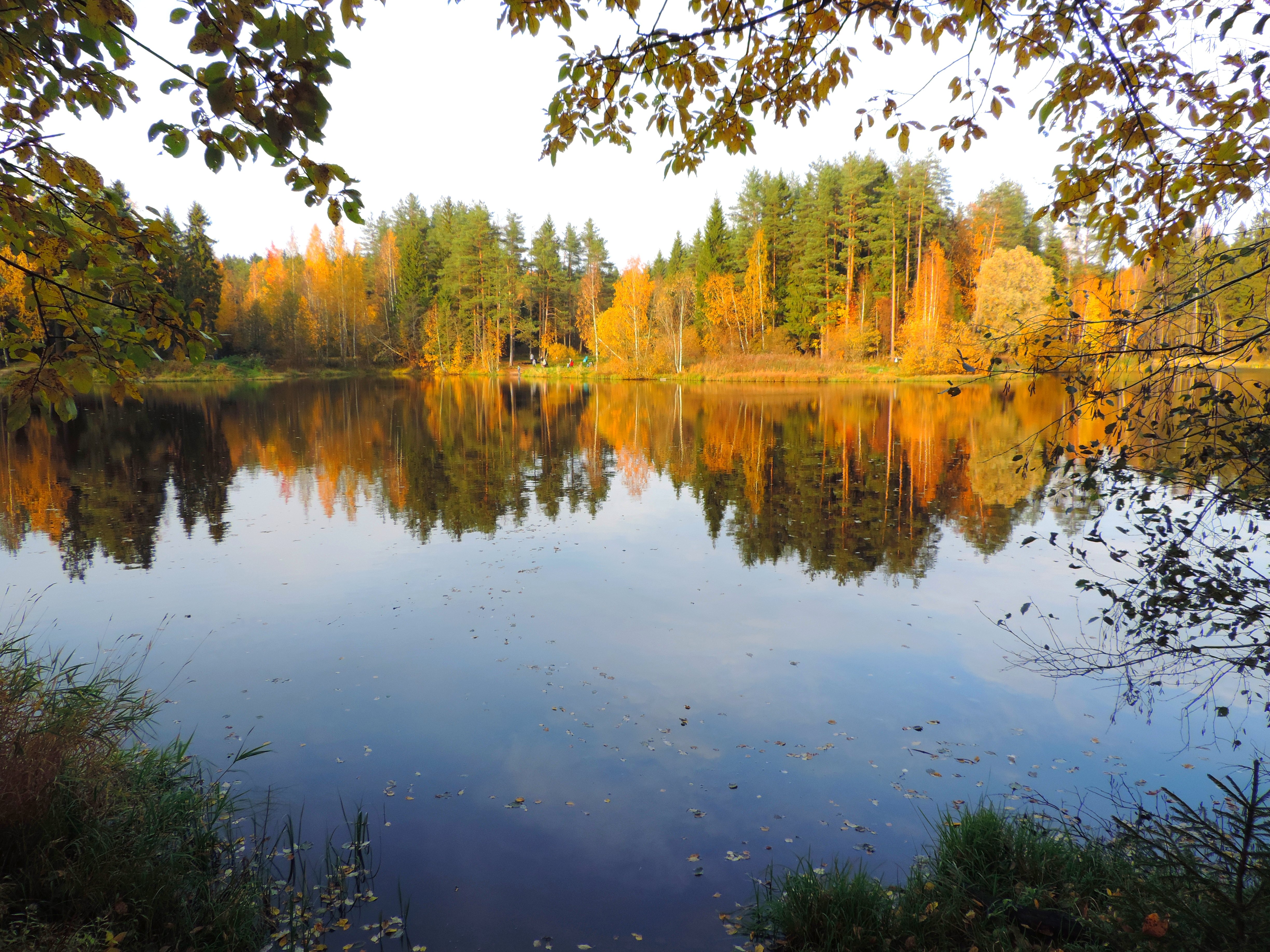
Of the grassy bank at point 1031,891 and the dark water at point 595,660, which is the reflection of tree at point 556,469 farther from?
the grassy bank at point 1031,891

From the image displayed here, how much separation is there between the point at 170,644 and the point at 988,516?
464 inches

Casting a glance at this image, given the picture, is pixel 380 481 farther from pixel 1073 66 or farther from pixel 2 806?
pixel 1073 66

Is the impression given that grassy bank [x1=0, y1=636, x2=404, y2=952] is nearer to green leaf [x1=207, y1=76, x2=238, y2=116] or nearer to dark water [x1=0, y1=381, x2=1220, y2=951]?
dark water [x1=0, y1=381, x2=1220, y2=951]

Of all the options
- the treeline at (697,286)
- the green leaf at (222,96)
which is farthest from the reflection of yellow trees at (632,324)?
the green leaf at (222,96)

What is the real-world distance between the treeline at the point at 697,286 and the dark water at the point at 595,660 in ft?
102

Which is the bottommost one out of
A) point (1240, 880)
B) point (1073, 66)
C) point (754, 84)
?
point (1240, 880)

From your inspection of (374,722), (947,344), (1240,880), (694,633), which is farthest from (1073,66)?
(374,722)

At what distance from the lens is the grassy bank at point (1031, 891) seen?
222 cm

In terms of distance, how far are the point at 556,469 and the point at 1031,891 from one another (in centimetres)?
1501

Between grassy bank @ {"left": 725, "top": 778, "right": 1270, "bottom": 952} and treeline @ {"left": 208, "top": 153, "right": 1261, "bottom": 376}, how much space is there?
37601mm

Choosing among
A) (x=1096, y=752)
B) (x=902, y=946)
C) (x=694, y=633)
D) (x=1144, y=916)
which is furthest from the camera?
(x=694, y=633)

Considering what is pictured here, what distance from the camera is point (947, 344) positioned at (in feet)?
13.6

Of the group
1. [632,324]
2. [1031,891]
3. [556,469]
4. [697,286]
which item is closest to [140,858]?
→ [1031,891]

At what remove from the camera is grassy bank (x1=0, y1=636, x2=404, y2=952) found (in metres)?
3.30
